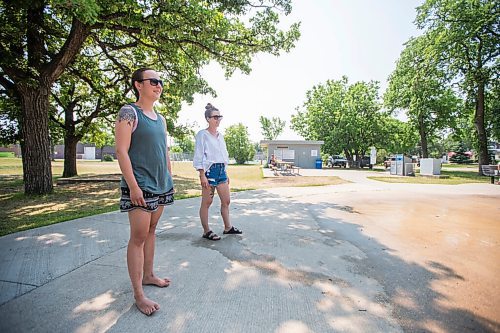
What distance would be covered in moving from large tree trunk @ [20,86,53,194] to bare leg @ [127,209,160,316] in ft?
27.5

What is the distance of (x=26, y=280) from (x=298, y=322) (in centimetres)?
255

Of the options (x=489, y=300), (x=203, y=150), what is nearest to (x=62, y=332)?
(x=203, y=150)

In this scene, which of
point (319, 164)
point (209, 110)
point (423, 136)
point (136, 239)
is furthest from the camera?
point (319, 164)

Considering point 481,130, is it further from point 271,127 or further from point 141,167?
point 271,127

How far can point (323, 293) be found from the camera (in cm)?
243

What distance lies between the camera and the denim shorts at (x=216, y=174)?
12.8 ft

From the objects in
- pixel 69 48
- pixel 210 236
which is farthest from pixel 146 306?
pixel 69 48

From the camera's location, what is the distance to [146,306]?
6.82 ft

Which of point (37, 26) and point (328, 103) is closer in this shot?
point (37, 26)

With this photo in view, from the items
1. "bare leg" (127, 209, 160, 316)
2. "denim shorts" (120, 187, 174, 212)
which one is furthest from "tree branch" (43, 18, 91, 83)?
"bare leg" (127, 209, 160, 316)

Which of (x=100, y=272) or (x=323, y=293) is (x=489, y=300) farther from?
(x=100, y=272)

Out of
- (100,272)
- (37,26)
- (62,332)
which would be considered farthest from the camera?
(37,26)

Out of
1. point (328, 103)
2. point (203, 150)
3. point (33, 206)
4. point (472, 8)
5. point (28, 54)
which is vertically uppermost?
point (472, 8)

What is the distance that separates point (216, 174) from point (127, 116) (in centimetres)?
199
